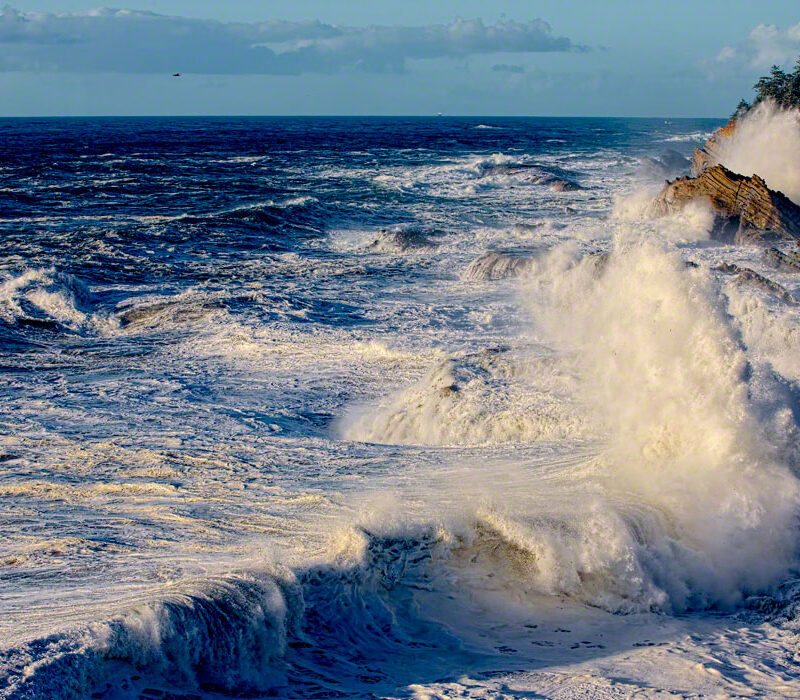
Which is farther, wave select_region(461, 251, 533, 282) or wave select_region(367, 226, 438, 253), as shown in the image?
wave select_region(367, 226, 438, 253)

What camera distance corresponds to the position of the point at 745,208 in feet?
68.5

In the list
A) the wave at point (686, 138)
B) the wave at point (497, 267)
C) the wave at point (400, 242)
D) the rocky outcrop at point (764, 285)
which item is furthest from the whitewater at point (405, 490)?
the wave at point (686, 138)

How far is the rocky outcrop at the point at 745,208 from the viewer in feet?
66.3

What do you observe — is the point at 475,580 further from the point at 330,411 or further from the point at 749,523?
the point at 330,411

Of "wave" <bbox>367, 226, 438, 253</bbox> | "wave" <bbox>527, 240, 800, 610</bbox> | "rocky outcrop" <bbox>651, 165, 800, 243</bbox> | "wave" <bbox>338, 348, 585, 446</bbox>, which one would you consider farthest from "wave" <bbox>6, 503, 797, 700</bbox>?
"rocky outcrop" <bbox>651, 165, 800, 243</bbox>

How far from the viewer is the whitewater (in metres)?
4.84

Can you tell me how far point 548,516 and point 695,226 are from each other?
680 inches

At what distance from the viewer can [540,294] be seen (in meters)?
14.9

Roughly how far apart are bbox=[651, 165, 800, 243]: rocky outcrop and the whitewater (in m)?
5.68

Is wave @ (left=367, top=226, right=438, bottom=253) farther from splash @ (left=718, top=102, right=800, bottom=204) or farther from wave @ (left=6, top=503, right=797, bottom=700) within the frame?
wave @ (left=6, top=503, right=797, bottom=700)

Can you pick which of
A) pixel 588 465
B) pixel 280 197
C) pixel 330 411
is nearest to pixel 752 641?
pixel 588 465

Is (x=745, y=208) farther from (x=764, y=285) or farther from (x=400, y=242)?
(x=400, y=242)

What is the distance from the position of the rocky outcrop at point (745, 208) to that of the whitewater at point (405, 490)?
5682 millimetres

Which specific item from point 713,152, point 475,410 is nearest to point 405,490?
point 475,410
